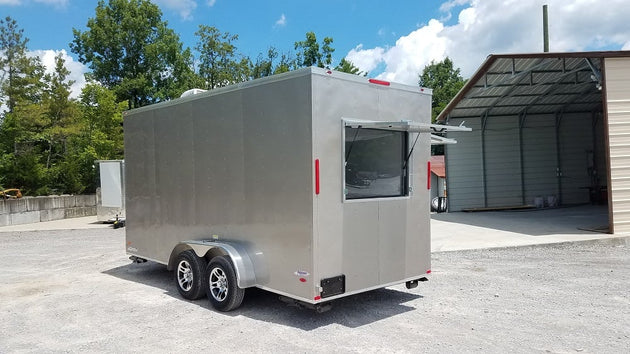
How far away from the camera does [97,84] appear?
23.6m

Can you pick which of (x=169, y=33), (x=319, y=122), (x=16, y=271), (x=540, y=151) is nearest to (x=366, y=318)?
(x=319, y=122)

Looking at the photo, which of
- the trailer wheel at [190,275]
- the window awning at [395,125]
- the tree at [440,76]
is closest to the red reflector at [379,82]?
the window awning at [395,125]

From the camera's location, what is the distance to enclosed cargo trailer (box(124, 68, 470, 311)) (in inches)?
200

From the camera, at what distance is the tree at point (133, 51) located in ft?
106

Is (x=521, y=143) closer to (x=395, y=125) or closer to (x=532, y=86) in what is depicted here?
(x=532, y=86)

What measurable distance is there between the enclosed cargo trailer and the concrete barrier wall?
1287 centimetres

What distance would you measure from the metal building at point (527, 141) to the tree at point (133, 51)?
21.8 m

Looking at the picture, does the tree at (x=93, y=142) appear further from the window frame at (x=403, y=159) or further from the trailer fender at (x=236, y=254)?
the window frame at (x=403, y=159)

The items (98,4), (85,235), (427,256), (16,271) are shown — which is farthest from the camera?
(98,4)

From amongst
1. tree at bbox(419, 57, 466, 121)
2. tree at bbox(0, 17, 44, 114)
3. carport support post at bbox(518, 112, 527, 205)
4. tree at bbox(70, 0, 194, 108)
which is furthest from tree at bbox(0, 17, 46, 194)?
tree at bbox(419, 57, 466, 121)

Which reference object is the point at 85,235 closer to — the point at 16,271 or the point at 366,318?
the point at 16,271

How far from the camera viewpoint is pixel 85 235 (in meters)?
14.1

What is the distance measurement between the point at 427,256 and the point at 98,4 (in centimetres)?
3364

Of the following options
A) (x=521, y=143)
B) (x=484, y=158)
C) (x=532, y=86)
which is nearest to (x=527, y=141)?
(x=521, y=143)
